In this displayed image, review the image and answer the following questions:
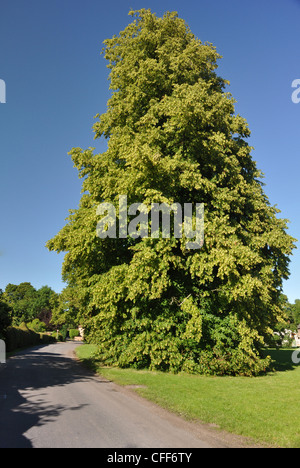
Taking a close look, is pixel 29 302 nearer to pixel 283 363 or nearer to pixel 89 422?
pixel 283 363

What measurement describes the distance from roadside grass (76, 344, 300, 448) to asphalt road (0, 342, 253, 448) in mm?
657

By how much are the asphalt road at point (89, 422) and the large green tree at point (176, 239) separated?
4501 mm

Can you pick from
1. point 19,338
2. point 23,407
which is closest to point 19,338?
point 19,338

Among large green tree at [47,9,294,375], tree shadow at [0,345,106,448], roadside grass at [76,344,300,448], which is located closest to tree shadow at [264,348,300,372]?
large green tree at [47,9,294,375]

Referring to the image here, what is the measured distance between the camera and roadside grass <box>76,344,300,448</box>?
19.9 feet

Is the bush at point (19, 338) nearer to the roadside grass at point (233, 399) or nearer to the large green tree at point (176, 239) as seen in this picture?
the large green tree at point (176, 239)

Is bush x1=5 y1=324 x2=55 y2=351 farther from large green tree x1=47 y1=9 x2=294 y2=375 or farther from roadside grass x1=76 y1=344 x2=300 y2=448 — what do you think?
roadside grass x1=76 y1=344 x2=300 y2=448

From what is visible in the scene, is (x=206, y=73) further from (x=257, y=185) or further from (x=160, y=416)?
(x=160, y=416)

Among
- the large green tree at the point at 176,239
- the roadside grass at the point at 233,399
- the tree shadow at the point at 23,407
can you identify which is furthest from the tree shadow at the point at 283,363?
the tree shadow at the point at 23,407

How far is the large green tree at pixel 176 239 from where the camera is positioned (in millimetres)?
12820

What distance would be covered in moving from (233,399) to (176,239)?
23.7 ft

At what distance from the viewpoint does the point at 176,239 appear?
13.9 metres
